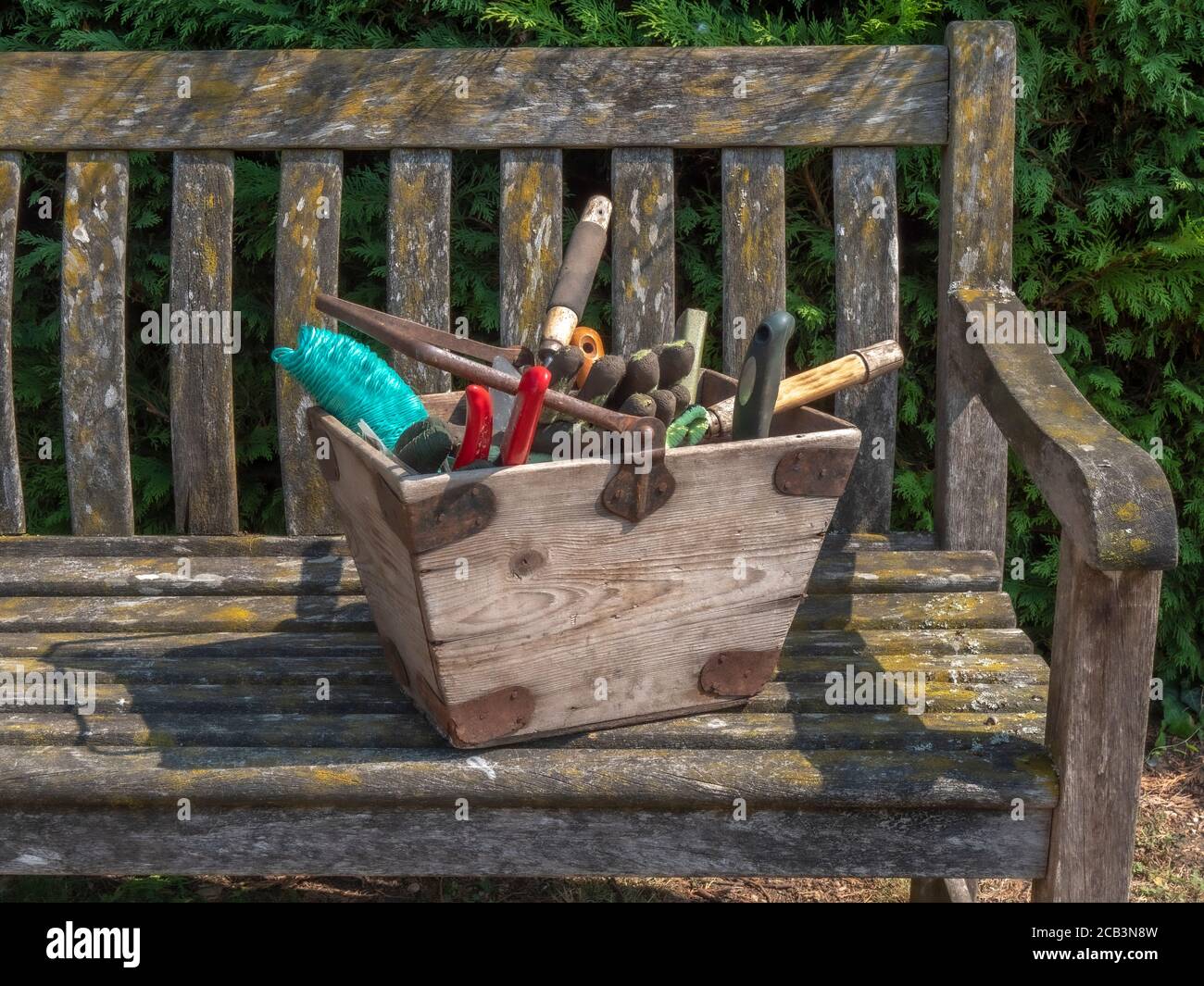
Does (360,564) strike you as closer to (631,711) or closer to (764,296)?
(631,711)

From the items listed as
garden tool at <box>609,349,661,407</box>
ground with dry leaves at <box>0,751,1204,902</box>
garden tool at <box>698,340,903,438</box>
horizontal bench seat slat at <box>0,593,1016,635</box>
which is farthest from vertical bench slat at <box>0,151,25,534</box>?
garden tool at <box>698,340,903,438</box>

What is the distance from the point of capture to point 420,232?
2.19 meters

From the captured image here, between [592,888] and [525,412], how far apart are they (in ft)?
4.65

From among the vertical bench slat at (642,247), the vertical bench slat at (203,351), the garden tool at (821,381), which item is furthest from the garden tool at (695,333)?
the vertical bench slat at (203,351)

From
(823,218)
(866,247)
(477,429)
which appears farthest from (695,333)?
(823,218)

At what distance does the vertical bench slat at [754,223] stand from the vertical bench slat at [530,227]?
277mm

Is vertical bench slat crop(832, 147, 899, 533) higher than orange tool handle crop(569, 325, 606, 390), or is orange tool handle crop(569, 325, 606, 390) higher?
vertical bench slat crop(832, 147, 899, 533)

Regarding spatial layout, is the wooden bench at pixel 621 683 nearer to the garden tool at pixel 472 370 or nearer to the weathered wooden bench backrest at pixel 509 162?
the weathered wooden bench backrest at pixel 509 162

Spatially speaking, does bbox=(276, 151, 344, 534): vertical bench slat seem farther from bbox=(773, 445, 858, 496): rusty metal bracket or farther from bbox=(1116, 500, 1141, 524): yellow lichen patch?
bbox=(1116, 500, 1141, 524): yellow lichen patch

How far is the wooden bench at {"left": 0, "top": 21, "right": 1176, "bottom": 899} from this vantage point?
154cm

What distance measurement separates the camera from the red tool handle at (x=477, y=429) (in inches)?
59.5

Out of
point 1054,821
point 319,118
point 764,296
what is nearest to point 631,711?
point 1054,821

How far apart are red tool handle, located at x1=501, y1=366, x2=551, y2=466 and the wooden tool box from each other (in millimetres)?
49

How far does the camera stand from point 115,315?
7.20 ft
